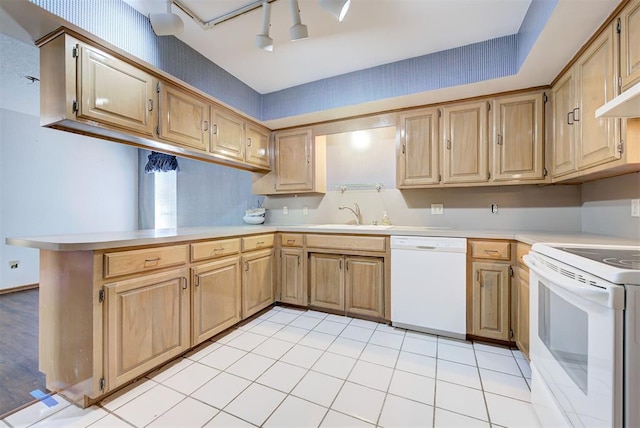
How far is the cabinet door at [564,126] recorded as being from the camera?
1.85 metres

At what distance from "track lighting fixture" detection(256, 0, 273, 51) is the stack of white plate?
2.04 metres

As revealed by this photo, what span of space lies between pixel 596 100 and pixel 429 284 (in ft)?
5.23

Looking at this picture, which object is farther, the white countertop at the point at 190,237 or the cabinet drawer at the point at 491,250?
the cabinet drawer at the point at 491,250

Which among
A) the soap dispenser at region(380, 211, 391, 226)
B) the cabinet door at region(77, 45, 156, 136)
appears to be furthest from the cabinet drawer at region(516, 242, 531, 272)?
the cabinet door at region(77, 45, 156, 136)

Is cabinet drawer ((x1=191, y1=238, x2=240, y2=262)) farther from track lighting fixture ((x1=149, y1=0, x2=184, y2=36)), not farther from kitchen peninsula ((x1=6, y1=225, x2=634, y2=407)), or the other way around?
track lighting fixture ((x1=149, y1=0, x2=184, y2=36))

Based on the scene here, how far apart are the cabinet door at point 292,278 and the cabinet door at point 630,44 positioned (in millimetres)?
2509

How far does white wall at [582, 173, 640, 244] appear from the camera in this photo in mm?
1644

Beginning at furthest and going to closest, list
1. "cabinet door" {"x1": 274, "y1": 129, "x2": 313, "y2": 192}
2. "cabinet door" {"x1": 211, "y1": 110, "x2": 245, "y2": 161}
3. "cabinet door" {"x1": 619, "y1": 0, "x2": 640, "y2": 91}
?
"cabinet door" {"x1": 274, "y1": 129, "x2": 313, "y2": 192} < "cabinet door" {"x1": 211, "y1": 110, "x2": 245, "y2": 161} < "cabinet door" {"x1": 619, "y1": 0, "x2": 640, "y2": 91}

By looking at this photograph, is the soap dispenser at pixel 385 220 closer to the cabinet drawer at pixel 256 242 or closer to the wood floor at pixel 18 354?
the cabinet drawer at pixel 256 242

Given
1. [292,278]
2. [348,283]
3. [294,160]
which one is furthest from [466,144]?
[292,278]

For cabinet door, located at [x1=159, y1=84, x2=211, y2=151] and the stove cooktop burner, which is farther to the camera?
cabinet door, located at [x1=159, y1=84, x2=211, y2=151]

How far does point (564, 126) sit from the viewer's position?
6.42 ft

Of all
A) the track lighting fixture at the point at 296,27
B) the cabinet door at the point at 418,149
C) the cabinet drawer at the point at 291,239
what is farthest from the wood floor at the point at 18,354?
the cabinet door at the point at 418,149

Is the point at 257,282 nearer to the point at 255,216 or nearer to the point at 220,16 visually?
the point at 255,216
